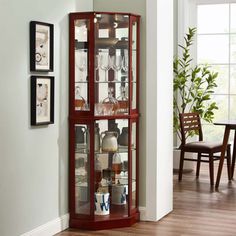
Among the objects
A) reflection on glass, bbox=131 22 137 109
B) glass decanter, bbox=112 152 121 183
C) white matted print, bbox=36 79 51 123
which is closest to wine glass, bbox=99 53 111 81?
reflection on glass, bbox=131 22 137 109

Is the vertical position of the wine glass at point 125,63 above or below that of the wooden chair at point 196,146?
above

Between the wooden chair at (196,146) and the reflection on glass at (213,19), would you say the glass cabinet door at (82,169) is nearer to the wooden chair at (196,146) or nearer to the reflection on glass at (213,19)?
the wooden chair at (196,146)

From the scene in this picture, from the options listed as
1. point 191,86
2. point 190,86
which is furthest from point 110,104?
point 190,86

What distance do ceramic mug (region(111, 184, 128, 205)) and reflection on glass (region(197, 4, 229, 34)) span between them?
4.01 metres

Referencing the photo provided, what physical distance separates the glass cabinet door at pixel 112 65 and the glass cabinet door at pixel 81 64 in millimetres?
83

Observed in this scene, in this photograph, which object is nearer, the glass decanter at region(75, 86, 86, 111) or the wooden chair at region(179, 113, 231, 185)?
the glass decanter at region(75, 86, 86, 111)

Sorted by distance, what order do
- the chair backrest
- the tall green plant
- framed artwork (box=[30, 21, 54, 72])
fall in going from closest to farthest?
1. framed artwork (box=[30, 21, 54, 72])
2. the chair backrest
3. the tall green plant

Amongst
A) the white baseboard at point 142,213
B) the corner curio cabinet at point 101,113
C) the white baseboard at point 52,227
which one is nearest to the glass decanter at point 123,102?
the corner curio cabinet at point 101,113

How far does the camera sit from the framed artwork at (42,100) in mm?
4277

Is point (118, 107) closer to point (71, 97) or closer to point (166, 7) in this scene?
point (71, 97)

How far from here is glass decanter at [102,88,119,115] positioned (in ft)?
15.8

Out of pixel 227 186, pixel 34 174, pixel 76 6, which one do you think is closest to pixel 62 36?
pixel 76 6

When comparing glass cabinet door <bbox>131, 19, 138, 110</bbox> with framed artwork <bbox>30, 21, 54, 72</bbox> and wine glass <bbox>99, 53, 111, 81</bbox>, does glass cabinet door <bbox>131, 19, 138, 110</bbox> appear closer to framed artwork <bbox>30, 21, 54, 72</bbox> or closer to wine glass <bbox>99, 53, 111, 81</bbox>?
wine glass <bbox>99, 53, 111, 81</bbox>

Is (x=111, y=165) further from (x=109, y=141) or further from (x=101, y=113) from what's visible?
(x=101, y=113)
